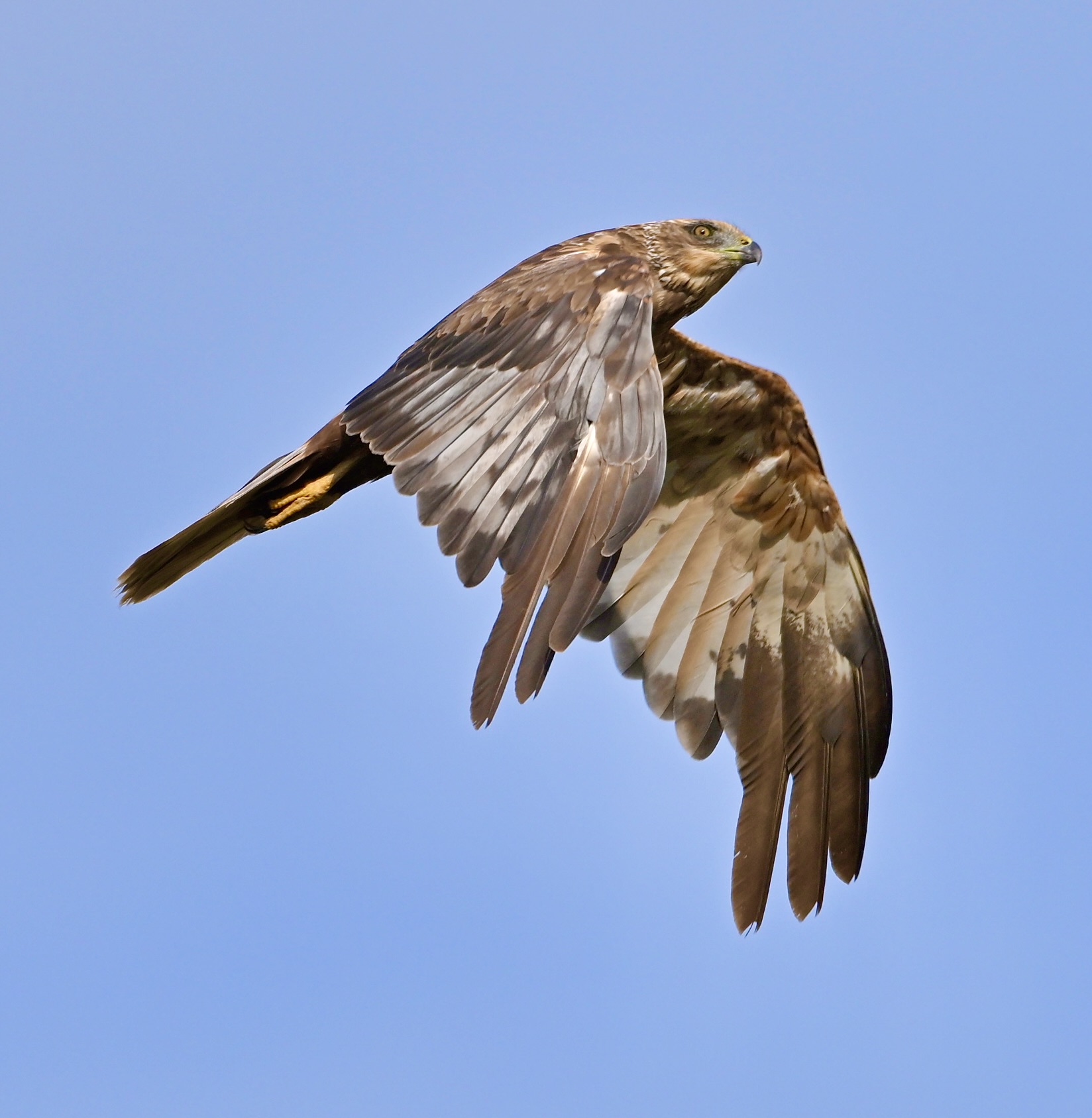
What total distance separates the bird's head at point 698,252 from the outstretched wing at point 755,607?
15.5 inches

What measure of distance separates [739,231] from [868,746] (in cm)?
294

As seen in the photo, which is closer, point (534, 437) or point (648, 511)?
point (648, 511)

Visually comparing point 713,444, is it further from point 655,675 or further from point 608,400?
point 608,400

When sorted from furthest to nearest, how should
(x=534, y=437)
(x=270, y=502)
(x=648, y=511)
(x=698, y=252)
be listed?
(x=698, y=252), (x=270, y=502), (x=534, y=437), (x=648, y=511)

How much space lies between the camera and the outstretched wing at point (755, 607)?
382 inches

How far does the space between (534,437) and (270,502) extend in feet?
7.28

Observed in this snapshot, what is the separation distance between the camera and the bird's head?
9.39m

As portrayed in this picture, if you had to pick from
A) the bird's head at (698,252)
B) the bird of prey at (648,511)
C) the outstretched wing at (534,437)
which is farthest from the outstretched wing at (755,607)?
the outstretched wing at (534,437)

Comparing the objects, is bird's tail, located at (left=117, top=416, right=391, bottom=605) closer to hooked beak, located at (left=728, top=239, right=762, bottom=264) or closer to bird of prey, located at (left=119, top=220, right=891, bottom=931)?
bird of prey, located at (left=119, top=220, right=891, bottom=931)

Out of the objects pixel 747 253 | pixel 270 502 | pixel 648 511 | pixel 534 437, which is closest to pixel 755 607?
pixel 747 253

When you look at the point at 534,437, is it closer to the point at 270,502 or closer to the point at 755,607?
the point at 270,502

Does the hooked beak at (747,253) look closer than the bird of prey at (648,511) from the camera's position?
No

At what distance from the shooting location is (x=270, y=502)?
894cm

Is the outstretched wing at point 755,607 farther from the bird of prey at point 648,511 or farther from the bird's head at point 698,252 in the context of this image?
the bird's head at point 698,252
